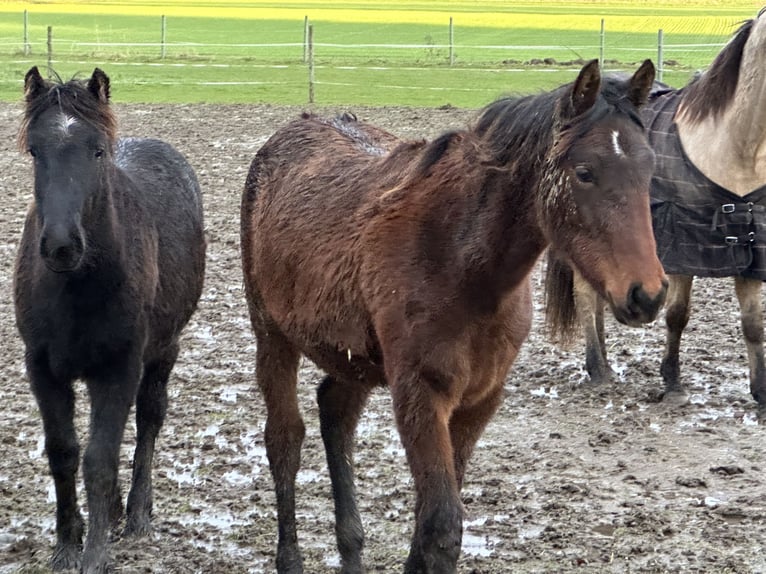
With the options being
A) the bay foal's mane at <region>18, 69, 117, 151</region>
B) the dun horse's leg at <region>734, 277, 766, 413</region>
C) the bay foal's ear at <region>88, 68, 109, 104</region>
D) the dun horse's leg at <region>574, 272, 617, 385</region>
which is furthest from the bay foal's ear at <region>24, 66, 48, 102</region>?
the dun horse's leg at <region>734, 277, 766, 413</region>

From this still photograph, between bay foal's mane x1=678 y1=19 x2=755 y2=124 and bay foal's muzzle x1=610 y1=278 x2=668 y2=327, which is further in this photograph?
bay foal's mane x1=678 y1=19 x2=755 y2=124

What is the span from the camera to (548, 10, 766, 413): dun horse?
21.2 ft

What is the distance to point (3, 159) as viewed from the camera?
46.5 ft

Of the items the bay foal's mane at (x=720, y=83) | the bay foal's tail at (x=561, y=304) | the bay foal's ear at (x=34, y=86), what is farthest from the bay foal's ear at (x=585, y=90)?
the bay foal's mane at (x=720, y=83)

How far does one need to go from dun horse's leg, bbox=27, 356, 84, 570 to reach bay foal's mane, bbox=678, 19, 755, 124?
13.7ft

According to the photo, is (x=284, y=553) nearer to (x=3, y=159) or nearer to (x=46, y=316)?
(x=46, y=316)

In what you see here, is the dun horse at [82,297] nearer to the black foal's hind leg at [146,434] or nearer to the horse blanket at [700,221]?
the black foal's hind leg at [146,434]

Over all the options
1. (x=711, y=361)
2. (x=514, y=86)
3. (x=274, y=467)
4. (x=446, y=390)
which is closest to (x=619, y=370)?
(x=711, y=361)

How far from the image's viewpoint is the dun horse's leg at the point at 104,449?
442 cm

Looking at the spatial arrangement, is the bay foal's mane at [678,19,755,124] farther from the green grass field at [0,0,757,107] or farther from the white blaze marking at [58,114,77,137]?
the white blaze marking at [58,114,77,137]

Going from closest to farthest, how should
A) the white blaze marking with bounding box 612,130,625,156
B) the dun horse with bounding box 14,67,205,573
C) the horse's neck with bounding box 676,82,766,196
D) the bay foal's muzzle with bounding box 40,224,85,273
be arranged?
the white blaze marking with bounding box 612,130,625,156
the bay foal's muzzle with bounding box 40,224,85,273
the dun horse with bounding box 14,67,205,573
the horse's neck with bounding box 676,82,766,196

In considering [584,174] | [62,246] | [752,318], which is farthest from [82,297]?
[752,318]

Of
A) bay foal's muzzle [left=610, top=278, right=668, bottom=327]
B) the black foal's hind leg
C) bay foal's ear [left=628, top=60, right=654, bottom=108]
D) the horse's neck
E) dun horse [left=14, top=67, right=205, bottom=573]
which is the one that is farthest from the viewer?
the horse's neck

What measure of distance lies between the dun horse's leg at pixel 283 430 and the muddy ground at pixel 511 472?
7.3 inches
